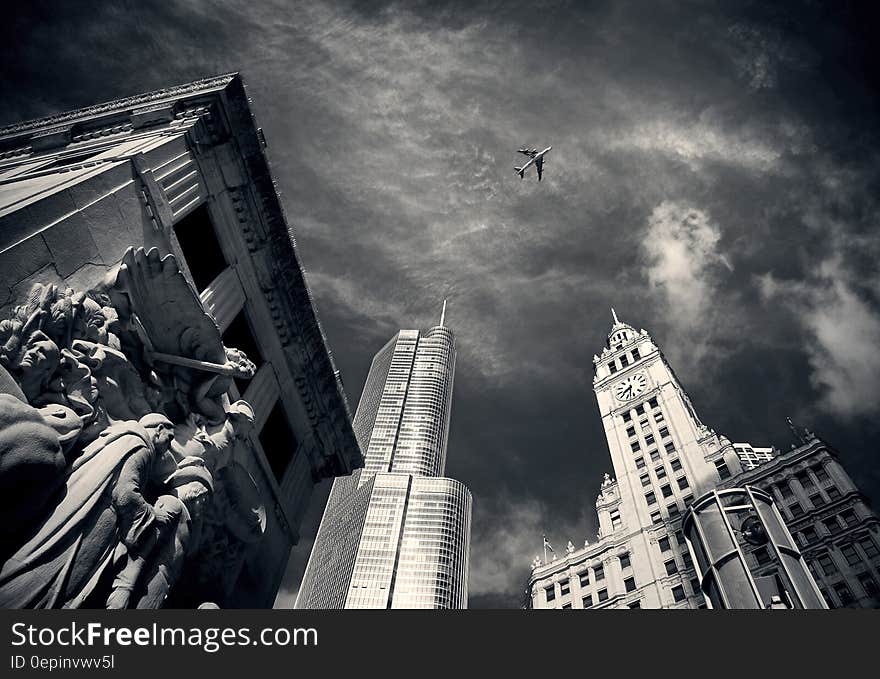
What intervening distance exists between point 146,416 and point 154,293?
11.2 feet

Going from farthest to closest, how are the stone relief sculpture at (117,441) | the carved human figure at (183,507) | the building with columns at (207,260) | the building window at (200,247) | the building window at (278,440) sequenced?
1. the building window at (278,440)
2. the building window at (200,247)
3. the building with columns at (207,260)
4. the carved human figure at (183,507)
5. the stone relief sculpture at (117,441)

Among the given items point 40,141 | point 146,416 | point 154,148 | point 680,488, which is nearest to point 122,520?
point 146,416

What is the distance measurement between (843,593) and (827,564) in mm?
3106

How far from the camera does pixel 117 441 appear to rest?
10.3m

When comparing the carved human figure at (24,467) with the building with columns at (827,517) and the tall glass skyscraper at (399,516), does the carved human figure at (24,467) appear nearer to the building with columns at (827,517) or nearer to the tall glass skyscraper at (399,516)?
the building with columns at (827,517)

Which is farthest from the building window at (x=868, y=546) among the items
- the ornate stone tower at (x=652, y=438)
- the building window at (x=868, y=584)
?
the ornate stone tower at (x=652, y=438)

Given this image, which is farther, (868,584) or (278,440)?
(868,584)

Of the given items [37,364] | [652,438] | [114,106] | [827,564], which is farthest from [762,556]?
[652,438]

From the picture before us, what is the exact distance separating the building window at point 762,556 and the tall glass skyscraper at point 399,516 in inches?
3959

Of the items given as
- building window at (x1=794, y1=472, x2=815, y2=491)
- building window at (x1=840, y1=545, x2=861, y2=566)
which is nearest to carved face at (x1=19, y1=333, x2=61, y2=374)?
building window at (x1=840, y1=545, x2=861, y2=566)

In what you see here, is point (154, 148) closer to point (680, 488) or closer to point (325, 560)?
point (680, 488)

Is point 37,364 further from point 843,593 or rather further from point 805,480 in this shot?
point 805,480

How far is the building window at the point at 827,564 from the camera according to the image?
171ft

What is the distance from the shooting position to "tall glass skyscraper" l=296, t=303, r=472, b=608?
116 m
